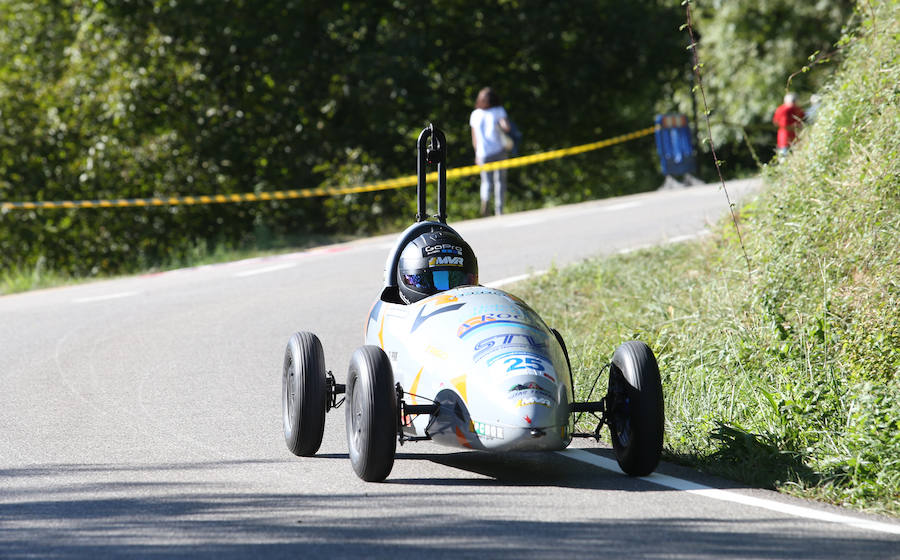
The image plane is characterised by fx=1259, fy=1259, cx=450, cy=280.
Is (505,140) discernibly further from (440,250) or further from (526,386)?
(526,386)

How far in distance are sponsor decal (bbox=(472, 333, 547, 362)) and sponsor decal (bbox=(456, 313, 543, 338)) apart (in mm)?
132

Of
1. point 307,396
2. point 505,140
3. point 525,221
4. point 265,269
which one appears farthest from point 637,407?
point 505,140

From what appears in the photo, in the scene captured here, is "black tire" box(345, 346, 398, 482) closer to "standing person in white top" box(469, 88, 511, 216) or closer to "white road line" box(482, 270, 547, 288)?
"white road line" box(482, 270, 547, 288)

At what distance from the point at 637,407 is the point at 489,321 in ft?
3.16

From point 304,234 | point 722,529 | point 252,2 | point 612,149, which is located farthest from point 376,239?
point 722,529

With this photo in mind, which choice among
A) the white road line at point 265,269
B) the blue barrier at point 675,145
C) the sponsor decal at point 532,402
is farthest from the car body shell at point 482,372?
the blue barrier at point 675,145

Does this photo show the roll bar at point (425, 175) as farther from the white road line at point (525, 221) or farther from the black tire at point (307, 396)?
the white road line at point (525, 221)

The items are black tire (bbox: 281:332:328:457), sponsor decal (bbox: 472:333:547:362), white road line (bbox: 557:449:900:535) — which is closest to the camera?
white road line (bbox: 557:449:900:535)

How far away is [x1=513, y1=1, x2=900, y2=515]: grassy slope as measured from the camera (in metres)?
7.32

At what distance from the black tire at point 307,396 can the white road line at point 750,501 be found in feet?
5.32

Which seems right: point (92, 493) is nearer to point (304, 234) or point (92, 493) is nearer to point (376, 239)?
point (376, 239)

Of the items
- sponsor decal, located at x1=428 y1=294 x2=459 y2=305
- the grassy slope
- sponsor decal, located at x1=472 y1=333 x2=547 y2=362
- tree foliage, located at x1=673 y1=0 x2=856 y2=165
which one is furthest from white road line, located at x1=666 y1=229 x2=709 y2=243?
tree foliage, located at x1=673 y1=0 x2=856 y2=165

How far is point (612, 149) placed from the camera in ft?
91.7

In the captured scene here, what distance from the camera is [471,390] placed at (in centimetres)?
684
